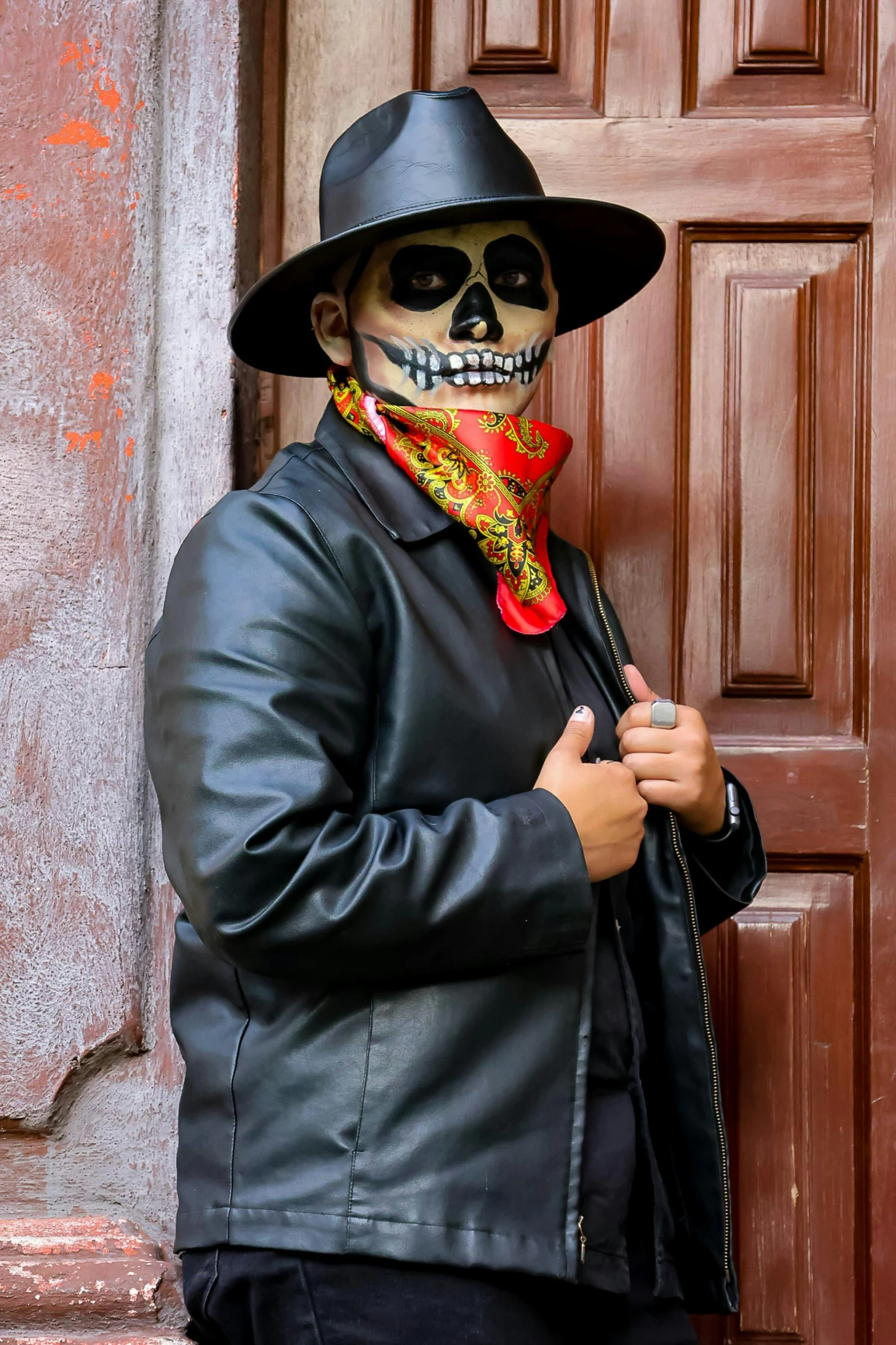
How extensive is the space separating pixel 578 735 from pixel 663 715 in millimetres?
150

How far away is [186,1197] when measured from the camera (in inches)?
49.1

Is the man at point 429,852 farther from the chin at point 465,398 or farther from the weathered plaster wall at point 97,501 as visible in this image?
the weathered plaster wall at point 97,501

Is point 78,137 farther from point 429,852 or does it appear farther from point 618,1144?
point 618,1144

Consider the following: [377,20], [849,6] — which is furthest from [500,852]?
[849,6]

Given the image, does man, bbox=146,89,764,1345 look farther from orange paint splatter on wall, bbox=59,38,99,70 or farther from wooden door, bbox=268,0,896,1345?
orange paint splatter on wall, bbox=59,38,99,70

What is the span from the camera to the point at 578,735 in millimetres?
1298

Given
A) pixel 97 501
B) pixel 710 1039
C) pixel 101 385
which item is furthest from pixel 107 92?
pixel 710 1039

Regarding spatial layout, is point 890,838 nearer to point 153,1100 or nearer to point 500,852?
point 500,852

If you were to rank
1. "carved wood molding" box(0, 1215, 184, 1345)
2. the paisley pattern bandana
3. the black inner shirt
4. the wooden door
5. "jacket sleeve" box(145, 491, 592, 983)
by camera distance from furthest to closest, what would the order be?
the wooden door < "carved wood molding" box(0, 1215, 184, 1345) < the paisley pattern bandana < the black inner shirt < "jacket sleeve" box(145, 491, 592, 983)

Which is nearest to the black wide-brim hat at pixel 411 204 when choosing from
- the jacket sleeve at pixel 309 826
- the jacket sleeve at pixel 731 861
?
the jacket sleeve at pixel 309 826

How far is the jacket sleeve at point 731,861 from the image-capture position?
4.90 ft

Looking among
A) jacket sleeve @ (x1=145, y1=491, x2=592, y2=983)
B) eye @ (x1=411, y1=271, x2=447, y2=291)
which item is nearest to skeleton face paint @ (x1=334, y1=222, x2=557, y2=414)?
eye @ (x1=411, y1=271, x2=447, y2=291)

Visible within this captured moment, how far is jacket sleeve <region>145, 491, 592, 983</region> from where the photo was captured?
3.63ft

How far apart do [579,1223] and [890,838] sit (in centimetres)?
93
